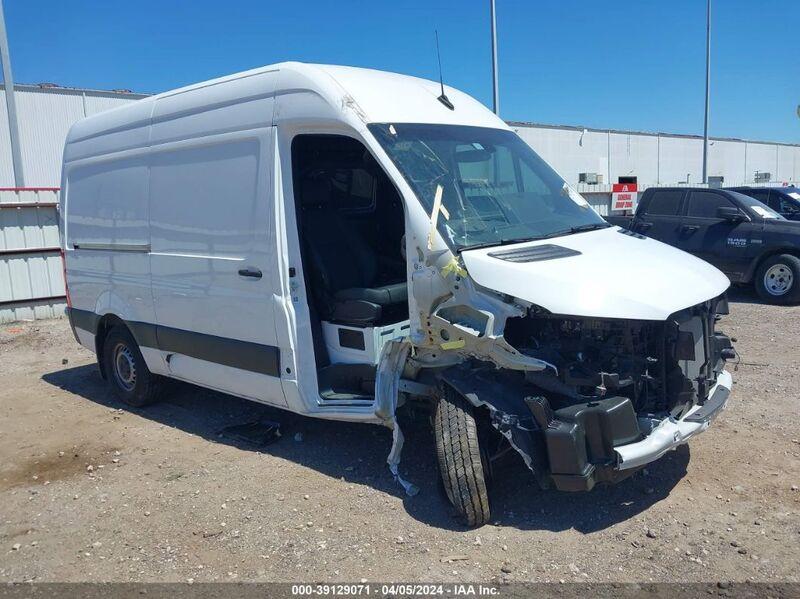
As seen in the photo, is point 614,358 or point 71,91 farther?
point 71,91

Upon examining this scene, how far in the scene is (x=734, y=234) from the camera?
1105 cm

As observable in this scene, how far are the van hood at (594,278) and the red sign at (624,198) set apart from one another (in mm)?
16324

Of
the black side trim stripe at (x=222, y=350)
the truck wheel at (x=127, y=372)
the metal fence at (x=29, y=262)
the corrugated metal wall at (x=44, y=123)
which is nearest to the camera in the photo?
the black side trim stripe at (x=222, y=350)

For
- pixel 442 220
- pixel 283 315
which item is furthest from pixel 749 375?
pixel 283 315

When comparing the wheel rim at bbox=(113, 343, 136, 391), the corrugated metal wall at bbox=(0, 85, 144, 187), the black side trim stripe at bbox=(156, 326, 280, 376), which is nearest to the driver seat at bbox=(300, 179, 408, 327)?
the black side trim stripe at bbox=(156, 326, 280, 376)

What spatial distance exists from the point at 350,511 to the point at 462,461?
33.5 inches

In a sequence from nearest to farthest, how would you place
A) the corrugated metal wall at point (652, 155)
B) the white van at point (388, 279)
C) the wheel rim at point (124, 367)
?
the white van at point (388, 279) < the wheel rim at point (124, 367) < the corrugated metal wall at point (652, 155)

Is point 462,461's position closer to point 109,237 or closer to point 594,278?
point 594,278

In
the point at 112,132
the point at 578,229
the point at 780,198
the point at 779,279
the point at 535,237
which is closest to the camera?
the point at 535,237

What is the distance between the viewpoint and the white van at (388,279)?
381cm

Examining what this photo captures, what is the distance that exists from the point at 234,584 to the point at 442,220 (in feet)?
7.76

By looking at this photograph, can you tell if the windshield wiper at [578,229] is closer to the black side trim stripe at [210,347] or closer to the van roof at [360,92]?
the van roof at [360,92]

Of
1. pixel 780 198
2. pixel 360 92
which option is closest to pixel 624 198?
pixel 780 198

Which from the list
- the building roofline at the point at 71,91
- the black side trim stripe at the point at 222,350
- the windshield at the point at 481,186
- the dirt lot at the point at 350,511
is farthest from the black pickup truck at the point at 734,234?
the building roofline at the point at 71,91
